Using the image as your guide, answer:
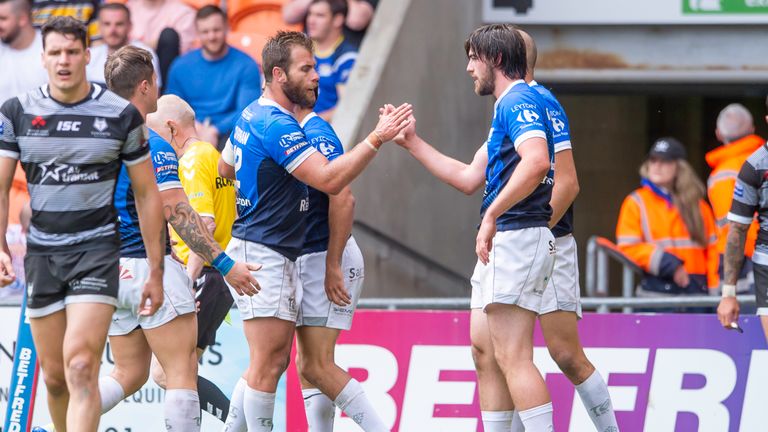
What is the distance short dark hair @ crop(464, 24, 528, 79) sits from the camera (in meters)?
6.64

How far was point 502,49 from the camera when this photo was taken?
262 inches

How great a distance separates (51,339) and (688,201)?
20.5 ft

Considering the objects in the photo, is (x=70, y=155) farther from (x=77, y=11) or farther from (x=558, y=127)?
(x=77, y=11)

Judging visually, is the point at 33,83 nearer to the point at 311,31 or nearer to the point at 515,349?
the point at 311,31

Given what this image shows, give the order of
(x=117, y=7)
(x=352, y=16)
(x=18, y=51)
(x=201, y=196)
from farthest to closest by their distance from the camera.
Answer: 1. (x=18, y=51)
2. (x=352, y=16)
3. (x=117, y=7)
4. (x=201, y=196)

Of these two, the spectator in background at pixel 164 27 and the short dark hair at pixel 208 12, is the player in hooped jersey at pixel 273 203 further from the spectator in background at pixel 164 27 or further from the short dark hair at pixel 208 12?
the spectator in background at pixel 164 27

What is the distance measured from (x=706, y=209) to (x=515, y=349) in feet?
16.7

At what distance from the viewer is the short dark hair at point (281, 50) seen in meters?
6.93

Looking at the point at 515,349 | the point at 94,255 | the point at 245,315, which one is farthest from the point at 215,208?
the point at 515,349

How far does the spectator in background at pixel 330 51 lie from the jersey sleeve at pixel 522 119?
18.6 feet

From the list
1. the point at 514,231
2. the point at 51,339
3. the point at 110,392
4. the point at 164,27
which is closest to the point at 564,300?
the point at 514,231

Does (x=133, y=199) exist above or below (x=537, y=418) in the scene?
above

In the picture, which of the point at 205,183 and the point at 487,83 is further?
the point at 205,183

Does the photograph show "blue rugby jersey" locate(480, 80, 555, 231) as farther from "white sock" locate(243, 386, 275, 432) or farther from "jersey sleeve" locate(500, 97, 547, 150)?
"white sock" locate(243, 386, 275, 432)
